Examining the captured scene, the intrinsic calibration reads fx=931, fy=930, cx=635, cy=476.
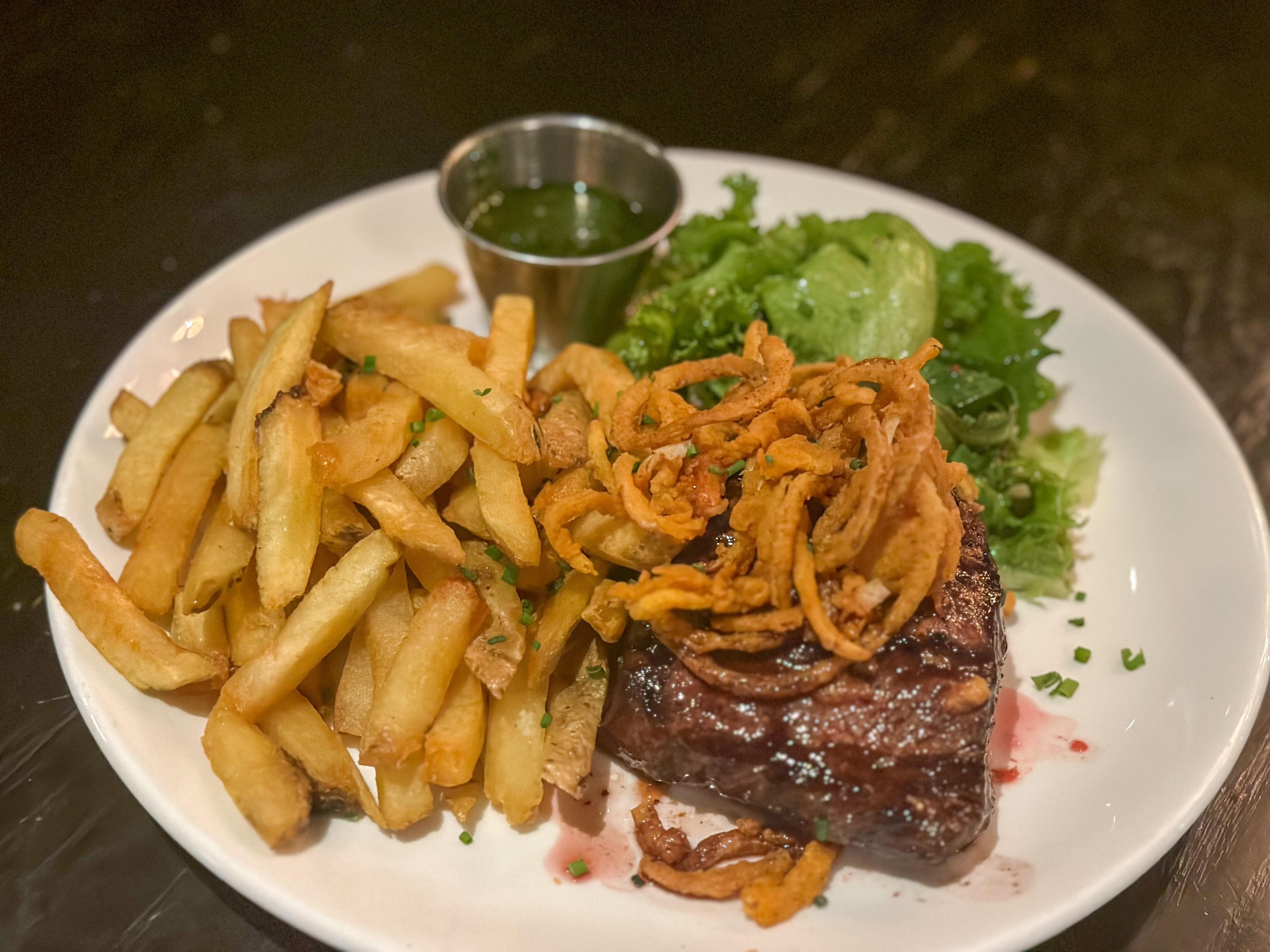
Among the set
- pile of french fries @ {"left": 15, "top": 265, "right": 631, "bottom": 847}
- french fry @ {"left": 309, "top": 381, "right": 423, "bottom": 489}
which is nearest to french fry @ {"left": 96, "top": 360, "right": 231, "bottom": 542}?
pile of french fries @ {"left": 15, "top": 265, "right": 631, "bottom": 847}

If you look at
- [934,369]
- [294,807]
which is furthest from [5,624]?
[934,369]

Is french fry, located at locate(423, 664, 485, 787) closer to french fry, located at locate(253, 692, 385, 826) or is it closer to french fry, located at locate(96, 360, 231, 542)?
french fry, located at locate(253, 692, 385, 826)

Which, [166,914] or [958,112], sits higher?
[958,112]

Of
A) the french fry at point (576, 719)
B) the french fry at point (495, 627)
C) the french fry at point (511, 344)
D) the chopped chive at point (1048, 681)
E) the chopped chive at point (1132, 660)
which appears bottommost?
the chopped chive at point (1048, 681)

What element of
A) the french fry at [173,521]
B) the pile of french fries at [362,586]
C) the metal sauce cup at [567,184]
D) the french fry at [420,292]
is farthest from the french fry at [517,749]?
the metal sauce cup at [567,184]

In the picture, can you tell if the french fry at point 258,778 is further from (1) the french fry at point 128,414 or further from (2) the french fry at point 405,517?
(1) the french fry at point 128,414

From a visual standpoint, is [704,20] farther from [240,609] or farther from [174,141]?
[240,609]
